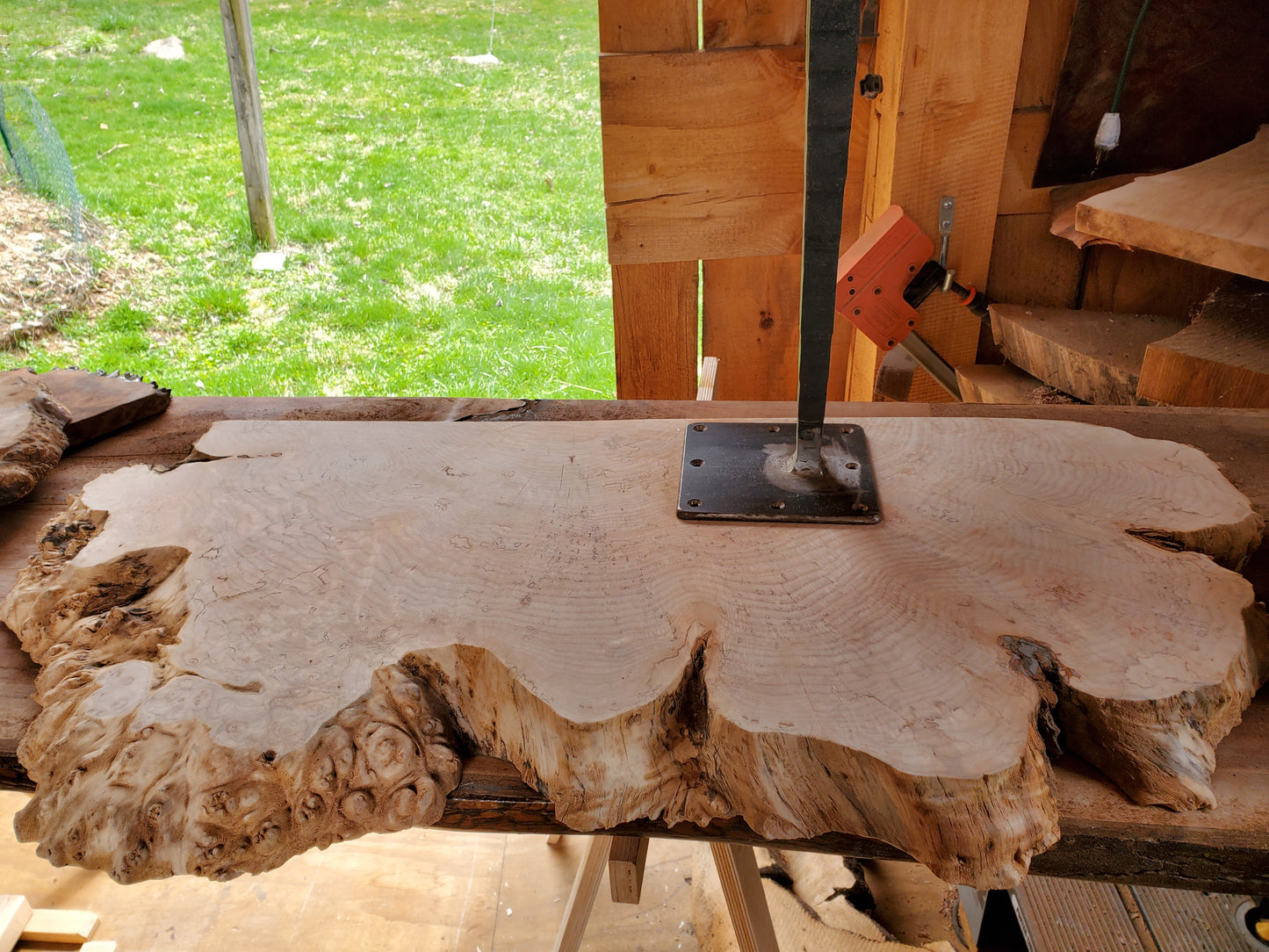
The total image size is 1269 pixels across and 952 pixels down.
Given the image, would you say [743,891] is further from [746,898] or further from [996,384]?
[996,384]

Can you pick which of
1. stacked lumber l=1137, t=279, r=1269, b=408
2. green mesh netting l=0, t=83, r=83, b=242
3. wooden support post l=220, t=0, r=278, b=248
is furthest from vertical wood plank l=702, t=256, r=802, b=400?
green mesh netting l=0, t=83, r=83, b=242

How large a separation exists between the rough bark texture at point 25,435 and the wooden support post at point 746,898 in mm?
1206

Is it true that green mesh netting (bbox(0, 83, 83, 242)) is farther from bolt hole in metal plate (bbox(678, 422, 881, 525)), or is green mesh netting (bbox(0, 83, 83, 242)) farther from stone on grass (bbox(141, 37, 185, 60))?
bolt hole in metal plate (bbox(678, 422, 881, 525))

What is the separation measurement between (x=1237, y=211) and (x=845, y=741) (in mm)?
1098

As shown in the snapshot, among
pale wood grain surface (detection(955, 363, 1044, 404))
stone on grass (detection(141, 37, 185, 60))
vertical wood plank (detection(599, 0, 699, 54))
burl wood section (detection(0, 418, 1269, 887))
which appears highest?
stone on grass (detection(141, 37, 185, 60))

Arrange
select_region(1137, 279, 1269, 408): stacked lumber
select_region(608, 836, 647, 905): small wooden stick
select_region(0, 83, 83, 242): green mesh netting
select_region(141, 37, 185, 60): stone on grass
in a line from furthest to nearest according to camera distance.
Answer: select_region(141, 37, 185, 60): stone on grass < select_region(0, 83, 83, 242): green mesh netting < select_region(608, 836, 647, 905): small wooden stick < select_region(1137, 279, 1269, 408): stacked lumber

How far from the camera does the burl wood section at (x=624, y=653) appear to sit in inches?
29.2

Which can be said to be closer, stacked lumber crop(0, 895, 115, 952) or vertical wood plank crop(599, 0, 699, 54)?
vertical wood plank crop(599, 0, 699, 54)

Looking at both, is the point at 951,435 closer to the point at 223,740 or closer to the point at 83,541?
the point at 223,740

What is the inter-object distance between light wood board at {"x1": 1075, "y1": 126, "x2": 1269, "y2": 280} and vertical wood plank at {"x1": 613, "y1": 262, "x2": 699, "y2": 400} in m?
0.89

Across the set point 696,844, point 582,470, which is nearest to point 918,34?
point 582,470

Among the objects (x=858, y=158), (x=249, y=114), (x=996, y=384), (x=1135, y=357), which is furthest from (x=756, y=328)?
(x=249, y=114)

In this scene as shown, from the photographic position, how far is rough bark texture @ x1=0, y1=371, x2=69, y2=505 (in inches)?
46.0

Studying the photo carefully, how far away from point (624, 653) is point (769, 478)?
389mm
